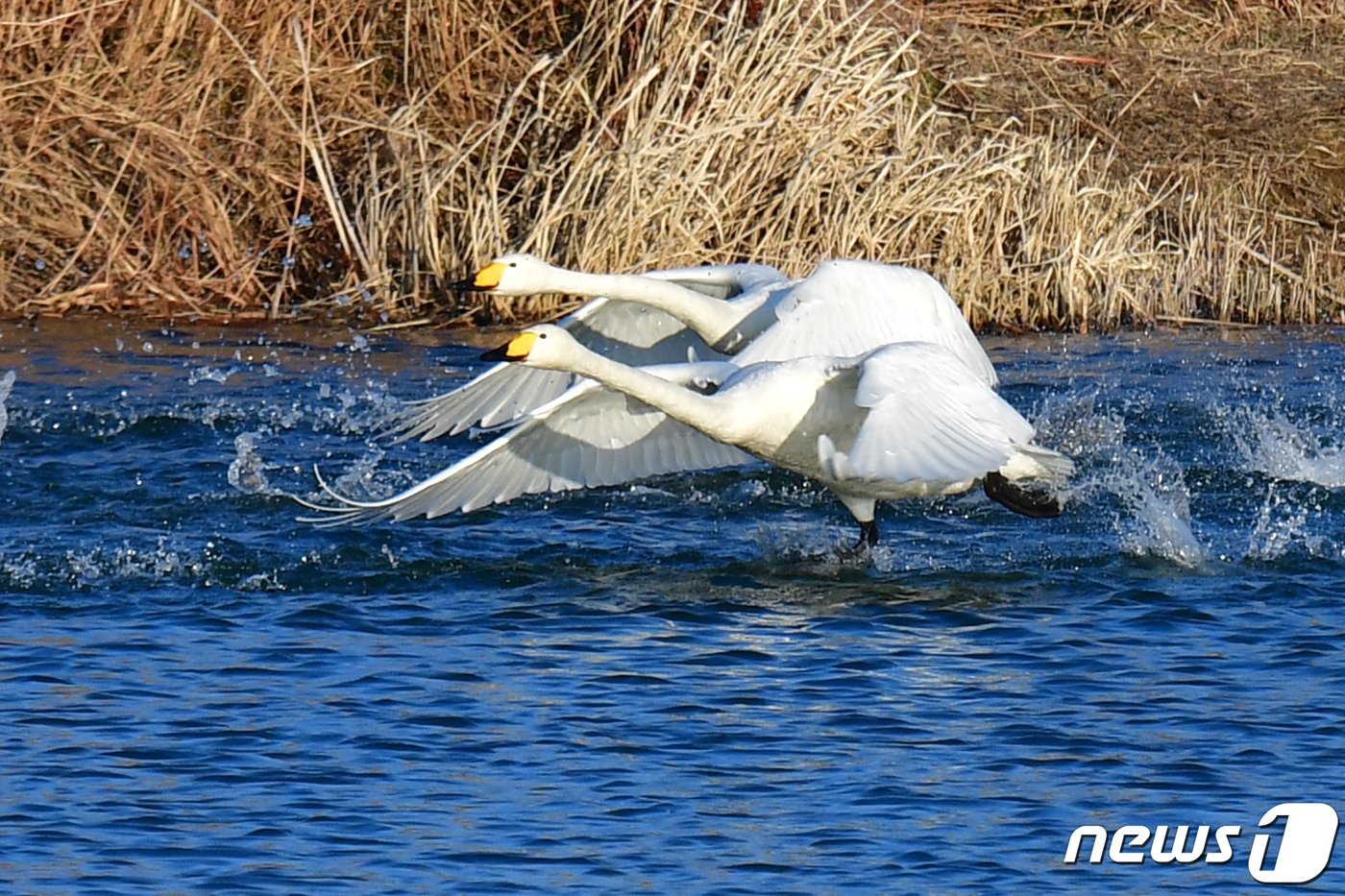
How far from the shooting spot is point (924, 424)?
25.3ft

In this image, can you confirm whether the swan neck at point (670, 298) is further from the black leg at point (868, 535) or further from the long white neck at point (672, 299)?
the black leg at point (868, 535)

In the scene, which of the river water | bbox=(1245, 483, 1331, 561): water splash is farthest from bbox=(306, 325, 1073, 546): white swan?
bbox=(1245, 483, 1331, 561): water splash

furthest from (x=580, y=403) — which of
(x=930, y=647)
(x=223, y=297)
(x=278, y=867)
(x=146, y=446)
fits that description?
(x=223, y=297)

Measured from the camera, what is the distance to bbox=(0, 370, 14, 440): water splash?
10.8m

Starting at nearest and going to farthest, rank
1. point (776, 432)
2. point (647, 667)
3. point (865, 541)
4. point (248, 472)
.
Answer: point (647, 667) < point (776, 432) < point (865, 541) < point (248, 472)

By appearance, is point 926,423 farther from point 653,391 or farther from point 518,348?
point 518,348

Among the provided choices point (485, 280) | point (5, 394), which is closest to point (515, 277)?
point (485, 280)

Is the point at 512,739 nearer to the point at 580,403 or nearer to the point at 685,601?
the point at 685,601

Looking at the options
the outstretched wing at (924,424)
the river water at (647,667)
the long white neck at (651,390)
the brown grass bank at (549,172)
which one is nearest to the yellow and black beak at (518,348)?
the long white neck at (651,390)

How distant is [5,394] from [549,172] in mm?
4559

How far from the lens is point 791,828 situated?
6.02m

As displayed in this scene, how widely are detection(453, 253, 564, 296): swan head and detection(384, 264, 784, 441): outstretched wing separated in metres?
0.67

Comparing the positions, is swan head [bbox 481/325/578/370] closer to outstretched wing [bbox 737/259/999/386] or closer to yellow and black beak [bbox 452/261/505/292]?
yellow and black beak [bbox 452/261/505/292]

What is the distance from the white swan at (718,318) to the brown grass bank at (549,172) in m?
3.62
